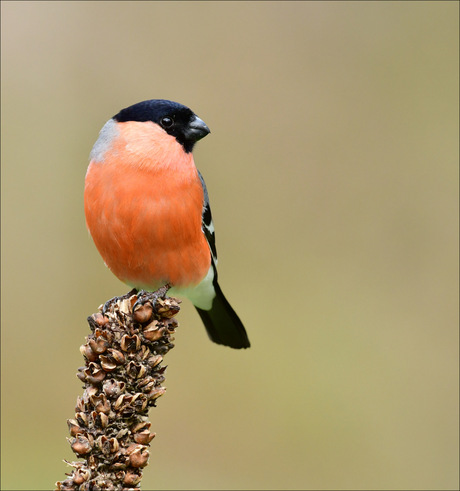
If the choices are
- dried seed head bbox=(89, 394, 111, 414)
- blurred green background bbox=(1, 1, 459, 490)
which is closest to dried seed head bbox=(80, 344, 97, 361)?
dried seed head bbox=(89, 394, 111, 414)

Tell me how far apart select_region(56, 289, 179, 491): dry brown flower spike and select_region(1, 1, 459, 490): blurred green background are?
2086 mm

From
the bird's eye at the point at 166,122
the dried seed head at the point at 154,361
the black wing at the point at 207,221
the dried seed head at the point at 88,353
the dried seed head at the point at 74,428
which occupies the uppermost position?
the bird's eye at the point at 166,122

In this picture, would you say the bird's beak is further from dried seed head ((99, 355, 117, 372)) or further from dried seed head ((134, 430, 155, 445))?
dried seed head ((134, 430, 155, 445))

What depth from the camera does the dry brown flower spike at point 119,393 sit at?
6.36ft

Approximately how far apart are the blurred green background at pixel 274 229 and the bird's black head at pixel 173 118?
1817 millimetres

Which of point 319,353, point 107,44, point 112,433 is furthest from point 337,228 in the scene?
point 112,433

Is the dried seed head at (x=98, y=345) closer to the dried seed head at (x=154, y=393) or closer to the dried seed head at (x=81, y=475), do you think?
the dried seed head at (x=154, y=393)

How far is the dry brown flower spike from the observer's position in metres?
1.94

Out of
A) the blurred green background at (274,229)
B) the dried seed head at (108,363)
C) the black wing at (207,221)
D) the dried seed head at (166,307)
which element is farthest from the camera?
the blurred green background at (274,229)

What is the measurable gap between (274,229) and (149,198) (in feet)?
7.14

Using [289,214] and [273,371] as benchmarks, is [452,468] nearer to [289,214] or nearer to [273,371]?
[273,371]

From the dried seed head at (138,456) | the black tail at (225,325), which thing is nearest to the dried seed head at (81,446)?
the dried seed head at (138,456)

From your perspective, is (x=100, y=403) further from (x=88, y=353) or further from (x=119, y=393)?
(x=88, y=353)

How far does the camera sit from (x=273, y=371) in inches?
184
